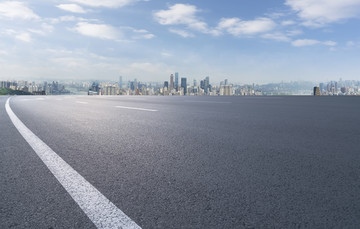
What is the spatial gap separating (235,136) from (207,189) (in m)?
2.39

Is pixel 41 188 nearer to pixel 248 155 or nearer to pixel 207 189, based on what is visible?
pixel 207 189

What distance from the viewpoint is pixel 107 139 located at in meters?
4.38

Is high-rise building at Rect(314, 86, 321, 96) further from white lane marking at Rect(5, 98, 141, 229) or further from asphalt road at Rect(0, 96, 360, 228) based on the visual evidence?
white lane marking at Rect(5, 98, 141, 229)

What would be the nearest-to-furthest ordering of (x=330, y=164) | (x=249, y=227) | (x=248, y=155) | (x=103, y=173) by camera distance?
(x=249, y=227) → (x=103, y=173) → (x=330, y=164) → (x=248, y=155)

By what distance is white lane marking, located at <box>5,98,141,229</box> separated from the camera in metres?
1.65

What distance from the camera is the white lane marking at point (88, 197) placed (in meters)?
1.65

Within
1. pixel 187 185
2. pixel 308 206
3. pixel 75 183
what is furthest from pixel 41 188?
pixel 308 206

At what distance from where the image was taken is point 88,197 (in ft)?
6.64

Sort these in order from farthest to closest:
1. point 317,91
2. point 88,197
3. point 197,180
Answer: point 317,91 → point 197,180 → point 88,197

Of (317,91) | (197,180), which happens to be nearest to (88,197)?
(197,180)

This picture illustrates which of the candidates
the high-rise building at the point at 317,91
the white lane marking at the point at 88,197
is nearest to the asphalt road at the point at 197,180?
the white lane marking at the point at 88,197

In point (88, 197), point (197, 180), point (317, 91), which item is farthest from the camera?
point (317, 91)

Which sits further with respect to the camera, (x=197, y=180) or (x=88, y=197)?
(x=197, y=180)

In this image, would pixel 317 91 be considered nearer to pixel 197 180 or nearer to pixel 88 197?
pixel 197 180
